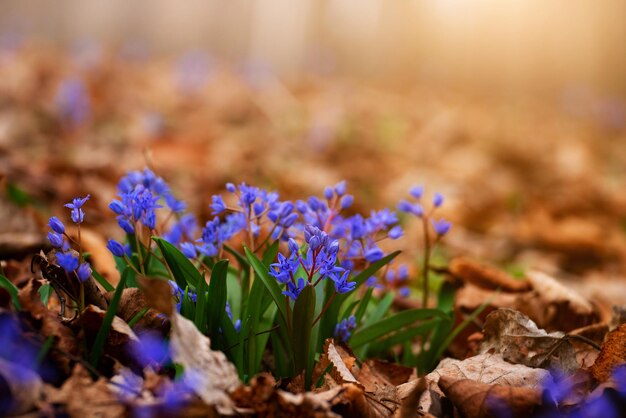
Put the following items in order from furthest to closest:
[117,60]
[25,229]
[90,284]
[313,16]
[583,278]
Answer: [313,16] < [117,60] < [583,278] < [25,229] < [90,284]

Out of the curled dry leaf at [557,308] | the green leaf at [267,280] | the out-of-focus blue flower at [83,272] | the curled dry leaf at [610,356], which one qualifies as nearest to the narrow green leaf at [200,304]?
the green leaf at [267,280]

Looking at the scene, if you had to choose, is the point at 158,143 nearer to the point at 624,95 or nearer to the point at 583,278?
the point at 583,278

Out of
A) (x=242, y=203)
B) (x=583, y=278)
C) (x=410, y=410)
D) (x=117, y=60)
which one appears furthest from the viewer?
(x=117, y=60)

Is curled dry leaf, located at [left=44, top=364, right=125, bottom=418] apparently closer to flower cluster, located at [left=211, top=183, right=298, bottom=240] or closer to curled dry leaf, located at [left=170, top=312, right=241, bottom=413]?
curled dry leaf, located at [left=170, top=312, right=241, bottom=413]

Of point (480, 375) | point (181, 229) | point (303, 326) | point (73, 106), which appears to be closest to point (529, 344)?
point (480, 375)

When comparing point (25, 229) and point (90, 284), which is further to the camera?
point (25, 229)

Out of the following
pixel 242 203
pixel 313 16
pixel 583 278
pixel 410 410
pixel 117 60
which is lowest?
pixel 583 278

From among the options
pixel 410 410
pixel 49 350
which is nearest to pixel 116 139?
pixel 49 350
